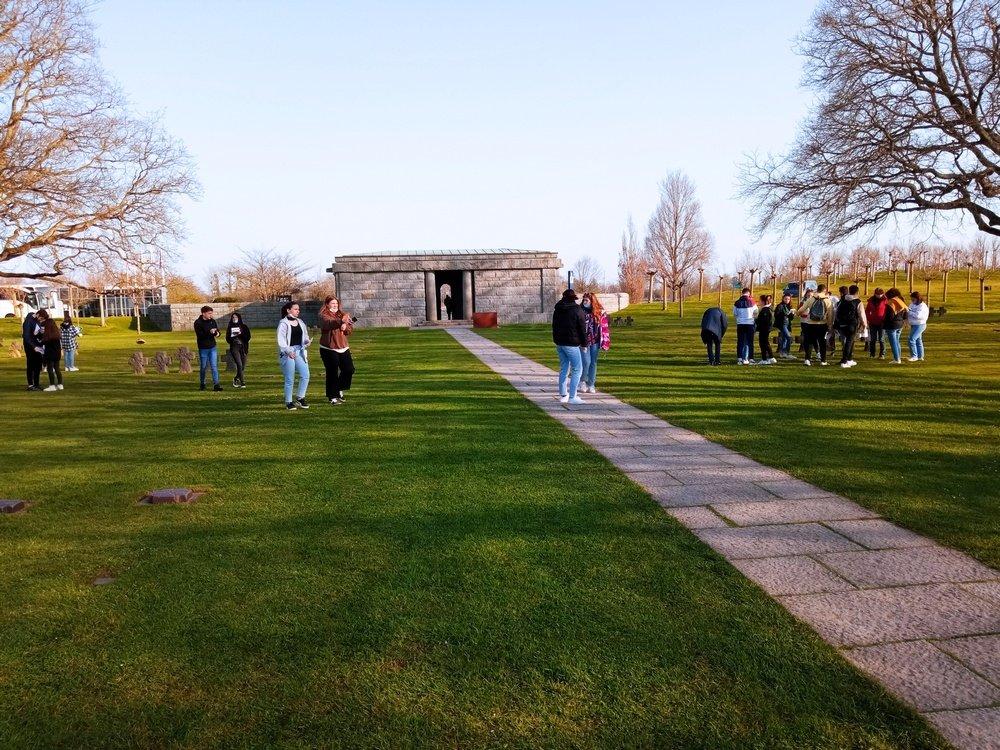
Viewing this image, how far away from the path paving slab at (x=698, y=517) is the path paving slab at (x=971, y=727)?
7.58 feet

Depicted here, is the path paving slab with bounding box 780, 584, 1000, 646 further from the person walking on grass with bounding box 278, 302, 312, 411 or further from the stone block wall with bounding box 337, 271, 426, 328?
the stone block wall with bounding box 337, 271, 426, 328

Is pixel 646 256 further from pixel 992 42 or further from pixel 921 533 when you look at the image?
pixel 921 533

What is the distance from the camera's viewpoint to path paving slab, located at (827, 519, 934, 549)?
459 centimetres

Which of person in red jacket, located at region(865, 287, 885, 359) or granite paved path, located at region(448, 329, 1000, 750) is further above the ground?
person in red jacket, located at region(865, 287, 885, 359)

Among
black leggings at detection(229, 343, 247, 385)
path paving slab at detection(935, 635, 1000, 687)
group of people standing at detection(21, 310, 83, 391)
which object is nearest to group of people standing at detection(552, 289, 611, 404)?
black leggings at detection(229, 343, 247, 385)

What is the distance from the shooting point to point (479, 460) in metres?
7.19

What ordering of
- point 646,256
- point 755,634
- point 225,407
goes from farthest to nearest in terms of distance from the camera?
point 646,256
point 225,407
point 755,634

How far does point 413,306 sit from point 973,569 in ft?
130

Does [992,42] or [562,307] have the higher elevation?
[992,42]

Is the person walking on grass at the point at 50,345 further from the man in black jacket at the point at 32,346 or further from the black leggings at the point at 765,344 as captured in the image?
the black leggings at the point at 765,344

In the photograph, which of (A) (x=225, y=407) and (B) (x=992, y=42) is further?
(B) (x=992, y=42)

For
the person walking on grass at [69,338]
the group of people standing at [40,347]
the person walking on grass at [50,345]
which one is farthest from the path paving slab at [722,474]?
the person walking on grass at [69,338]

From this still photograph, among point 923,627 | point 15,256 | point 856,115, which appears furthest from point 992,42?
point 15,256

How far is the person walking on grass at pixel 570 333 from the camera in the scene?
35.7ft
